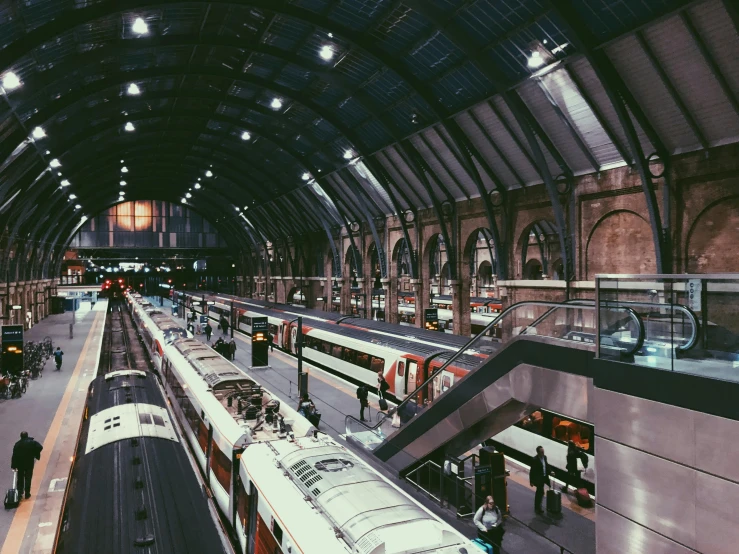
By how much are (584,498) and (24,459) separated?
1187 cm

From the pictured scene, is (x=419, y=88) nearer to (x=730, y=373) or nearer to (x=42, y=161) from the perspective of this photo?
(x=730, y=373)

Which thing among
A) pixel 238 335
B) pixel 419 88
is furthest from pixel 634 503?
pixel 238 335

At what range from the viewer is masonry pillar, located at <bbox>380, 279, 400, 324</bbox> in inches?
1355

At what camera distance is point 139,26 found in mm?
21250

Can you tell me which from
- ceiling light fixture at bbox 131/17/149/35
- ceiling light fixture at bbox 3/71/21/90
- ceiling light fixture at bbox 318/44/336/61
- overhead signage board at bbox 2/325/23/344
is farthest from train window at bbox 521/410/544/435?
ceiling light fixture at bbox 3/71/21/90

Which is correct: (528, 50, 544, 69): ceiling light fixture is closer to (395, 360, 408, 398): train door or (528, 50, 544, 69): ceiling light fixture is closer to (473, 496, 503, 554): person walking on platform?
(395, 360, 408, 398): train door

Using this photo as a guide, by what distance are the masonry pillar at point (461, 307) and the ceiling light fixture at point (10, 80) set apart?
2050 centimetres

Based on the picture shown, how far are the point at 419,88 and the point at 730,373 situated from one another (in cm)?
1925

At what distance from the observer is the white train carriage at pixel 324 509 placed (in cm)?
559

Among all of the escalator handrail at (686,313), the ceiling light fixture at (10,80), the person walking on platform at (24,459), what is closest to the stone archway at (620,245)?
the escalator handrail at (686,313)

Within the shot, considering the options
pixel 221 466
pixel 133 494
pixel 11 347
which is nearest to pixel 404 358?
pixel 221 466

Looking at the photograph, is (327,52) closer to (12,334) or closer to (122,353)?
(12,334)

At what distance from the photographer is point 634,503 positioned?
5.88m

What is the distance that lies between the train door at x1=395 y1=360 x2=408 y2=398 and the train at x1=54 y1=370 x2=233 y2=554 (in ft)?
27.7
